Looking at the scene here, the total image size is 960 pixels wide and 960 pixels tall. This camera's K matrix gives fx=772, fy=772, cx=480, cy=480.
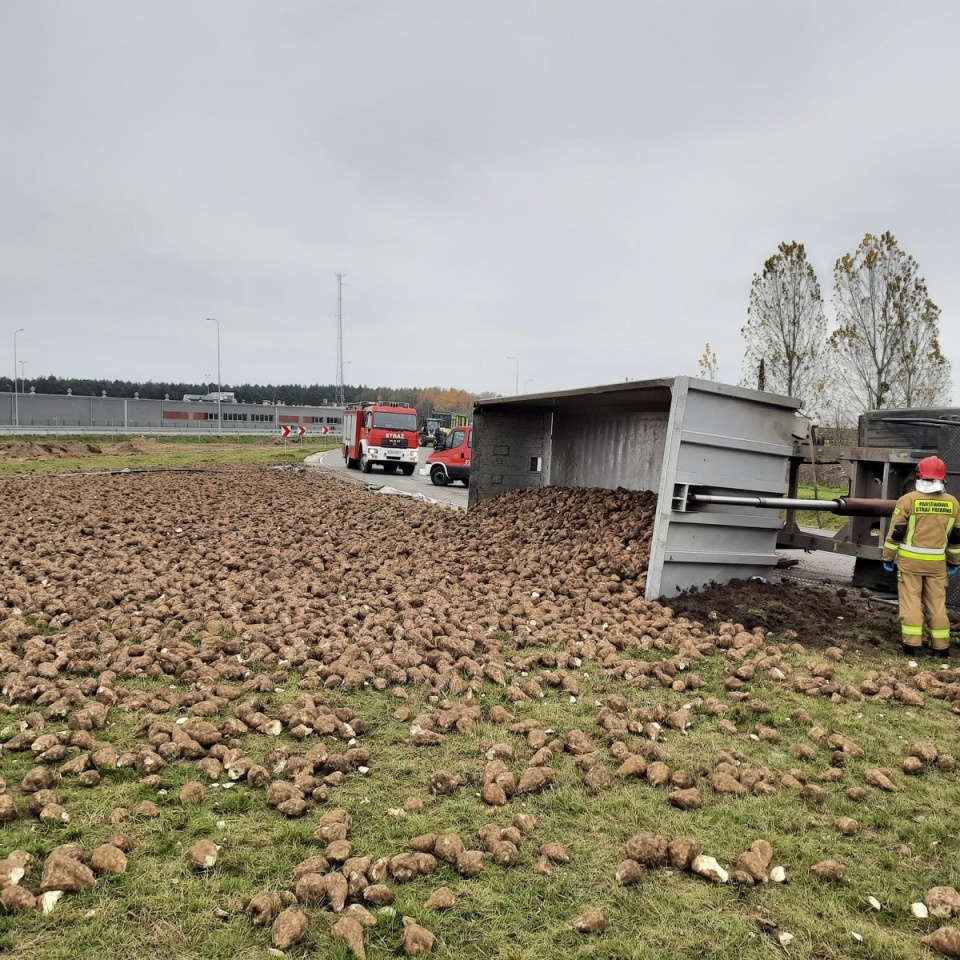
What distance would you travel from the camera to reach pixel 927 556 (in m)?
6.26

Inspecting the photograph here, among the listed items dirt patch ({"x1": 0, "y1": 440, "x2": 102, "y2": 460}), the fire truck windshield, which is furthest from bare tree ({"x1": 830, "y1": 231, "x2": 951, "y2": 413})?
dirt patch ({"x1": 0, "y1": 440, "x2": 102, "y2": 460})

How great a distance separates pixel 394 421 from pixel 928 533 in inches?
905

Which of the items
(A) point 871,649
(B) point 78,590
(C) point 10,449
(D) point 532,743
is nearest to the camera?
(D) point 532,743

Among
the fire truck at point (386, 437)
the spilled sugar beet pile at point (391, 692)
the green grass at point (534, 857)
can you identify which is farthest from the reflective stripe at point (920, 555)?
the fire truck at point (386, 437)

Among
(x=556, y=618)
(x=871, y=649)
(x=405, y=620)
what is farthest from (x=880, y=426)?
(x=405, y=620)

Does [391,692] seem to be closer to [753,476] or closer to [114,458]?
[753,476]

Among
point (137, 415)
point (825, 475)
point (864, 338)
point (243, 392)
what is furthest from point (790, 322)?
point (243, 392)

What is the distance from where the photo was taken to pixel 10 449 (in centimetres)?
3092

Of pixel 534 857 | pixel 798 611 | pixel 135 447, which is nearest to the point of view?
pixel 534 857

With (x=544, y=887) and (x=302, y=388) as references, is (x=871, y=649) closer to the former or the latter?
(x=544, y=887)

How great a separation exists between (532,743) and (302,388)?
391ft

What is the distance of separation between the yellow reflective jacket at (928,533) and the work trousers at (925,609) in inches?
2.8

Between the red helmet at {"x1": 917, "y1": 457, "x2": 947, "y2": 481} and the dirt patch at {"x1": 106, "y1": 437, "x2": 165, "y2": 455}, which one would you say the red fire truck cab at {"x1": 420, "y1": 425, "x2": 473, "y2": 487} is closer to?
the red helmet at {"x1": 917, "y1": 457, "x2": 947, "y2": 481}

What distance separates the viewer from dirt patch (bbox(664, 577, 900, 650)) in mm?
6488
